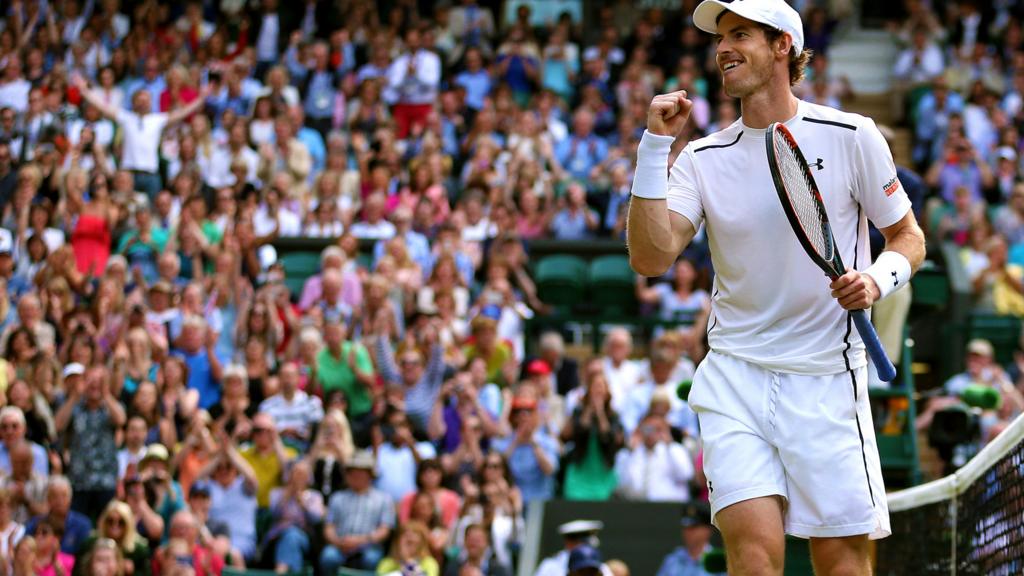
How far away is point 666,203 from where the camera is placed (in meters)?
5.17

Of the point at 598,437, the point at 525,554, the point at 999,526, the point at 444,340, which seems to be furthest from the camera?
the point at 444,340

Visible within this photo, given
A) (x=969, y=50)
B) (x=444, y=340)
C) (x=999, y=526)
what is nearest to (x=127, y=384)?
(x=444, y=340)

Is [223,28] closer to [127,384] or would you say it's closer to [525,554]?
[127,384]

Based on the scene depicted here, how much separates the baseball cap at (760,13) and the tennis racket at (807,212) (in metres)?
0.33

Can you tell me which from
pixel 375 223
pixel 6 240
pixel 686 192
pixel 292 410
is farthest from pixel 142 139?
pixel 686 192

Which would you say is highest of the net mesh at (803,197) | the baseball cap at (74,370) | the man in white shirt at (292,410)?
the net mesh at (803,197)

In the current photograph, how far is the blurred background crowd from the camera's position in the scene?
1309cm

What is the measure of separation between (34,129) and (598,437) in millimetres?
8319

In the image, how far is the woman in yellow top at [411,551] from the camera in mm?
12398

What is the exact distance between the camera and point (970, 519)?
6.81 metres

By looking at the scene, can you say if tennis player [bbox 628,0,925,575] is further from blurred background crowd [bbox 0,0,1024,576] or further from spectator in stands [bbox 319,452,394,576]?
spectator in stands [bbox 319,452,394,576]

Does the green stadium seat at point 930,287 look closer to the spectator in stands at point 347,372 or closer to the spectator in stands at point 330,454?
the spectator in stands at point 330,454

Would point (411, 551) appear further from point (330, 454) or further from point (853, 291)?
point (853, 291)

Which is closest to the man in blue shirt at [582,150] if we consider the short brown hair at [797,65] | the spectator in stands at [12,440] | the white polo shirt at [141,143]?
the white polo shirt at [141,143]
